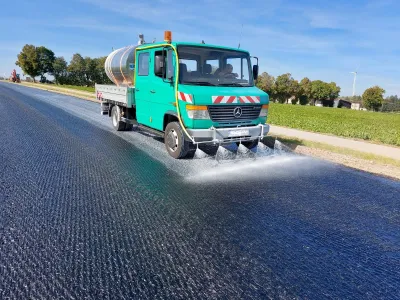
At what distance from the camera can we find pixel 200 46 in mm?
6605

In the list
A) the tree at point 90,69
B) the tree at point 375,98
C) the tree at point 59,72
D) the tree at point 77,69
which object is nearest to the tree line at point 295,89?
the tree at point 375,98

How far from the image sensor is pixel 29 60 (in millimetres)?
81438

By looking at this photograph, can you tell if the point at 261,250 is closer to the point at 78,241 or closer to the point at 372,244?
the point at 372,244

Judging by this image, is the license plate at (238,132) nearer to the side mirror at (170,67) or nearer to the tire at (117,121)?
the side mirror at (170,67)

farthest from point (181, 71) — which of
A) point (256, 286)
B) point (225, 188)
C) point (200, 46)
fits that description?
point (256, 286)

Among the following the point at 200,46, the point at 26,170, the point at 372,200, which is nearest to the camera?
the point at 372,200

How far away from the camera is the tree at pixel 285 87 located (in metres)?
98.3

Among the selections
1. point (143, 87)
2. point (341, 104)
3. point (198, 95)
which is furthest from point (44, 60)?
point (341, 104)

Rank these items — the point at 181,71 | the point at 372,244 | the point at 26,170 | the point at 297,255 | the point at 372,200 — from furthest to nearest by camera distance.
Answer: the point at 181,71
the point at 26,170
the point at 372,200
the point at 372,244
the point at 297,255

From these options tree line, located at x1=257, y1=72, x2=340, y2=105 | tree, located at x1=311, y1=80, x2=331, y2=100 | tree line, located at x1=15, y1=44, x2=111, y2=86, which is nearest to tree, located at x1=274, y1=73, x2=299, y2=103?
tree line, located at x1=257, y1=72, x2=340, y2=105

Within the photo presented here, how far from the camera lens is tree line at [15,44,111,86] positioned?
79125 mm

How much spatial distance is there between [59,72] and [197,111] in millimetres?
92876

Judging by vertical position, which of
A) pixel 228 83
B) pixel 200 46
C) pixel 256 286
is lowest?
pixel 256 286

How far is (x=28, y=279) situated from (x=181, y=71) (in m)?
4.80
